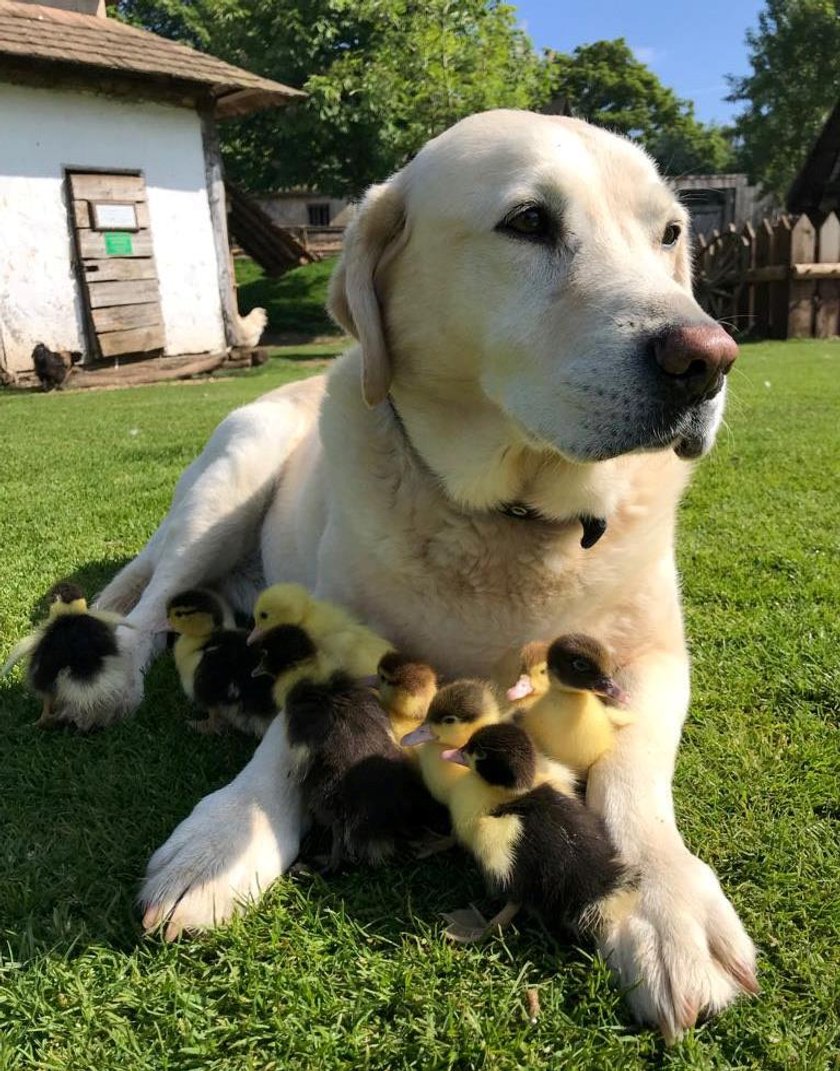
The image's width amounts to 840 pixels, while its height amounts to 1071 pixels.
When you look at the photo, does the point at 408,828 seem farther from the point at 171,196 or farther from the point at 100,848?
the point at 171,196

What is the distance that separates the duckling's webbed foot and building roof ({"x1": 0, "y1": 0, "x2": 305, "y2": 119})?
41.3ft

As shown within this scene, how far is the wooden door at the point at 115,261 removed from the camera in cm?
1242

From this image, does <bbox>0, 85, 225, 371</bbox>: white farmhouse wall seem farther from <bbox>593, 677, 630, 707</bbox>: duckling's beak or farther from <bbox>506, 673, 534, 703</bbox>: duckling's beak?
<bbox>593, 677, 630, 707</bbox>: duckling's beak

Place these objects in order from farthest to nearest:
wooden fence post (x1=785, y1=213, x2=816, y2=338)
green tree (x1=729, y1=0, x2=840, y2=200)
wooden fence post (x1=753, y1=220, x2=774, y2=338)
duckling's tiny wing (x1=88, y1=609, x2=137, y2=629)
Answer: green tree (x1=729, y1=0, x2=840, y2=200), wooden fence post (x1=753, y1=220, x2=774, y2=338), wooden fence post (x1=785, y1=213, x2=816, y2=338), duckling's tiny wing (x1=88, y1=609, x2=137, y2=629)

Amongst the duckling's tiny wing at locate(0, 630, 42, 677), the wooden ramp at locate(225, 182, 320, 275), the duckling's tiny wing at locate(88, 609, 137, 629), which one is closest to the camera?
the duckling's tiny wing at locate(0, 630, 42, 677)

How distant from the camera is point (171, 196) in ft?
44.1

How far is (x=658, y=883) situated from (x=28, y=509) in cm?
434

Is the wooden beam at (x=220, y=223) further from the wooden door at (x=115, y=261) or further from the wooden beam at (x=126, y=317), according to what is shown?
the wooden beam at (x=126, y=317)

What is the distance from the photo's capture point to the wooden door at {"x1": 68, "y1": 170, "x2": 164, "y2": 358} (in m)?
12.4

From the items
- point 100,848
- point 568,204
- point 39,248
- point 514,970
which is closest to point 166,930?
point 100,848

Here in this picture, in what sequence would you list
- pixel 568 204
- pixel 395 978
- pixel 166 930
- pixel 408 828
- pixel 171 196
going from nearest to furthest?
pixel 395 978 → pixel 166 930 → pixel 408 828 → pixel 568 204 → pixel 171 196

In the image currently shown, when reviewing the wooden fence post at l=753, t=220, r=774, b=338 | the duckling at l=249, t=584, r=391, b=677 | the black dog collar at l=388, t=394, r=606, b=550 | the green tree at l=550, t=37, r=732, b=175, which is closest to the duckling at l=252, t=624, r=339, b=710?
the duckling at l=249, t=584, r=391, b=677

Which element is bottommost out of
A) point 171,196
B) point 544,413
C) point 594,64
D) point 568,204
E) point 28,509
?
point 28,509

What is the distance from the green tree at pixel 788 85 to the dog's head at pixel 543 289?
41.7 meters
